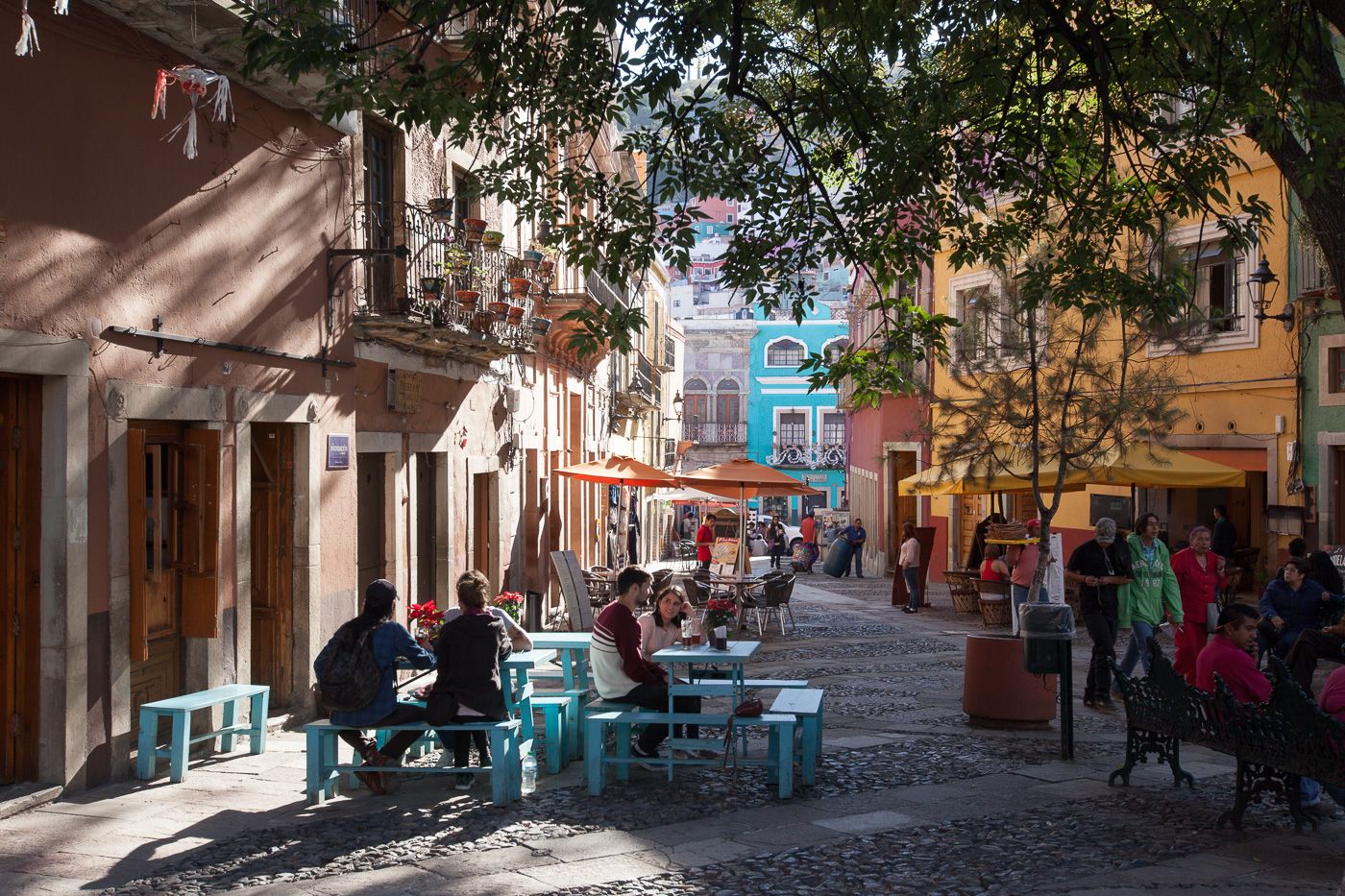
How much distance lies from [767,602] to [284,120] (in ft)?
31.0

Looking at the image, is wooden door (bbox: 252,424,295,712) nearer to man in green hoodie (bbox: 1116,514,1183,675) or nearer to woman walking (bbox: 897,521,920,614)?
man in green hoodie (bbox: 1116,514,1183,675)

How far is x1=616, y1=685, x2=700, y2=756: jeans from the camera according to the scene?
8.73 m

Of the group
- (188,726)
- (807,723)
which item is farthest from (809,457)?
(188,726)

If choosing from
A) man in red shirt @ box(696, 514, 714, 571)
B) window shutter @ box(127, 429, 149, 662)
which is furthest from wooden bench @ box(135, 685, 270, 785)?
man in red shirt @ box(696, 514, 714, 571)

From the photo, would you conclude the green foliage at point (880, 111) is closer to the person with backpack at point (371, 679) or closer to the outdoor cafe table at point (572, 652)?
the person with backpack at point (371, 679)

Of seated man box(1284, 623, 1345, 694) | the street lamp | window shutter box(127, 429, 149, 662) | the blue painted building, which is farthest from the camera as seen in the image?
the blue painted building

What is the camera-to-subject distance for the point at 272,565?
1072cm

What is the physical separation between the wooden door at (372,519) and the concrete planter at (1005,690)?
5.87 m

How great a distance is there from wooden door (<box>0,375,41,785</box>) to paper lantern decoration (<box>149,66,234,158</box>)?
76.2 inches

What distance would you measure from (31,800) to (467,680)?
2.41m

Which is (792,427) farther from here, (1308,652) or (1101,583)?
(1308,652)

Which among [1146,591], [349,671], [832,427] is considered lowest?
[349,671]

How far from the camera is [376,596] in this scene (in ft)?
26.1

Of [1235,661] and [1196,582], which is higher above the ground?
[1196,582]
